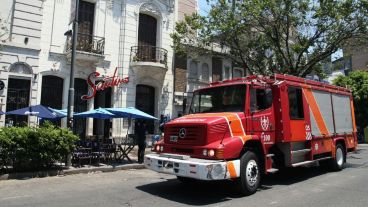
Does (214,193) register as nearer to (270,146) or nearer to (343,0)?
(270,146)

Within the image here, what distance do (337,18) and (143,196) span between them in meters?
15.5

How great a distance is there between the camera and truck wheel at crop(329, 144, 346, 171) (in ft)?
45.1

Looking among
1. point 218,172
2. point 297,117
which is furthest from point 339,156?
point 218,172

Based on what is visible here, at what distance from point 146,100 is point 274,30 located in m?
8.78

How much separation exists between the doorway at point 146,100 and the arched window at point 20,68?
6728 mm

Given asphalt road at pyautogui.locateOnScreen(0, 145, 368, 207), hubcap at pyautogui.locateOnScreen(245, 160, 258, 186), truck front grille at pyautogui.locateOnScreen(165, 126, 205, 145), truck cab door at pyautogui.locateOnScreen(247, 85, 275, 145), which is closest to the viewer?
asphalt road at pyautogui.locateOnScreen(0, 145, 368, 207)

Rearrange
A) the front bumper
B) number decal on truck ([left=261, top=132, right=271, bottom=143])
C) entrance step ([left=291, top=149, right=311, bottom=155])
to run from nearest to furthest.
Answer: the front bumper → number decal on truck ([left=261, top=132, right=271, bottom=143]) → entrance step ([left=291, top=149, right=311, bottom=155])

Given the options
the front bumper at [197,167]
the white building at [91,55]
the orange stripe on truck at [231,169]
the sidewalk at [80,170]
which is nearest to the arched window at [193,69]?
the white building at [91,55]

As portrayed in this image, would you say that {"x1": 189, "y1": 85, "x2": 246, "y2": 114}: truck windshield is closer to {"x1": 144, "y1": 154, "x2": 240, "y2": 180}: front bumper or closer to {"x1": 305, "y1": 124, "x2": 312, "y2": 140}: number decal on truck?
{"x1": 144, "y1": 154, "x2": 240, "y2": 180}: front bumper

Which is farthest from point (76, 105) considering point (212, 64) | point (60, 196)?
point (60, 196)

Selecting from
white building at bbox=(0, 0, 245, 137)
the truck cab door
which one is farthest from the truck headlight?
white building at bbox=(0, 0, 245, 137)

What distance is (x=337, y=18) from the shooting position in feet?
65.9

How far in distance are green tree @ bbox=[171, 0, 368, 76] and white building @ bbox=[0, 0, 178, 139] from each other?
201 cm

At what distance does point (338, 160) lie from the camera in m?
14.0
